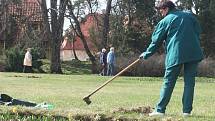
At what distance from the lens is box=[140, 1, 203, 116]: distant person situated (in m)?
9.47

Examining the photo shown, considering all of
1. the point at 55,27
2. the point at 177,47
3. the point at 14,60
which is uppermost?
the point at 55,27

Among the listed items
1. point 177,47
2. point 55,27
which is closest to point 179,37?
point 177,47

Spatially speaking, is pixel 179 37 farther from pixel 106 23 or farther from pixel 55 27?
pixel 106 23

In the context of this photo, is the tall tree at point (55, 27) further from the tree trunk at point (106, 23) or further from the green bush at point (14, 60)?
the tree trunk at point (106, 23)

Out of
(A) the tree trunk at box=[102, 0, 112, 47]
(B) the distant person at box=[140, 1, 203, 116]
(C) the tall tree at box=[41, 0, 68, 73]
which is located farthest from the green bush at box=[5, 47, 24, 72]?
(B) the distant person at box=[140, 1, 203, 116]

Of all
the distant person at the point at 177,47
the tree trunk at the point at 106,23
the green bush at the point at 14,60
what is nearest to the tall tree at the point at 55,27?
the green bush at the point at 14,60

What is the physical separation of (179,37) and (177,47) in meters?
0.17

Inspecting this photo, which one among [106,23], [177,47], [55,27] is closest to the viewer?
[177,47]

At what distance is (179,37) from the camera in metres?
9.48

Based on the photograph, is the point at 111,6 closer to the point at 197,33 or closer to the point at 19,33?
the point at 19,33

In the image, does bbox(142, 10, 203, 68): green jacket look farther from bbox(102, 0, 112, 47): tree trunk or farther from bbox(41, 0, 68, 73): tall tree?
bbox(102, 0, 112, 47): tree trunk

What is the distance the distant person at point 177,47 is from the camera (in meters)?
9.47

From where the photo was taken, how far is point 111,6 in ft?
174

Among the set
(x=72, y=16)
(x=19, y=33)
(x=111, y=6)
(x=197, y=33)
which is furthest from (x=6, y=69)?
(x=197, y=33)
